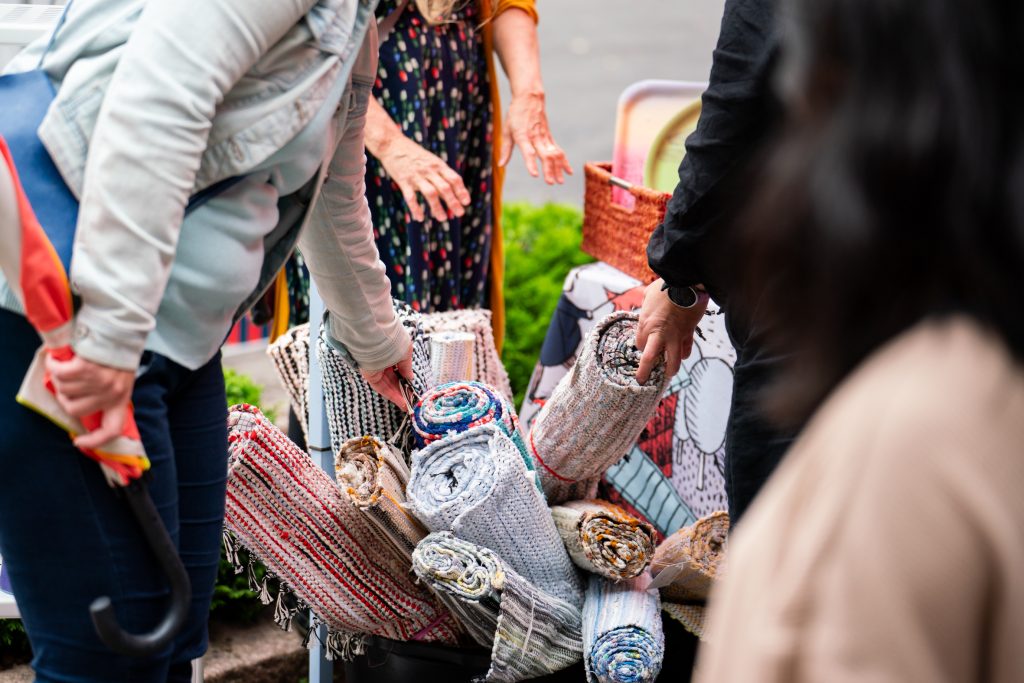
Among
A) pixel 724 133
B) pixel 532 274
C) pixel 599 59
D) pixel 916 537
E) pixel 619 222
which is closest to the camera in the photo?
pixel 916 537

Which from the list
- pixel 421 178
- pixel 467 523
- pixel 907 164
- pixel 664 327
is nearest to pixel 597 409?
pixel 664 327

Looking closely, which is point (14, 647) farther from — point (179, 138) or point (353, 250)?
point (179, 138)

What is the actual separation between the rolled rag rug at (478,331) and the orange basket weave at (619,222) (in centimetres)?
36

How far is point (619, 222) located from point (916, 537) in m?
1.94

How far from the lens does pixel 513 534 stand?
1.68 m

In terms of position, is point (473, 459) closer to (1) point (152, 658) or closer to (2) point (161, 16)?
(1) point (152, 658)

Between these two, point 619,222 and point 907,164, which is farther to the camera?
point 619,222

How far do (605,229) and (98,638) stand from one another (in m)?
1.63

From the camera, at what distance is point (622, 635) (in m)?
1.63

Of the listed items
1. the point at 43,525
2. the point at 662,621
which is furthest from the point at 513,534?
the point at 43,525

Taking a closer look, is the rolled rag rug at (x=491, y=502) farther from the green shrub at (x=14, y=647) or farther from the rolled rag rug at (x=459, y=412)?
the green shrub at (x=14, y=647)

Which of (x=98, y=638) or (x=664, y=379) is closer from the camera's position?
(x=98, y=638)

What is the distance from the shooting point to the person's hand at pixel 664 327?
171 cm

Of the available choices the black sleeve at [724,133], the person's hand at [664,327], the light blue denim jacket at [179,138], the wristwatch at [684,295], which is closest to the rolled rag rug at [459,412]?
the person's hand at [664,327]
